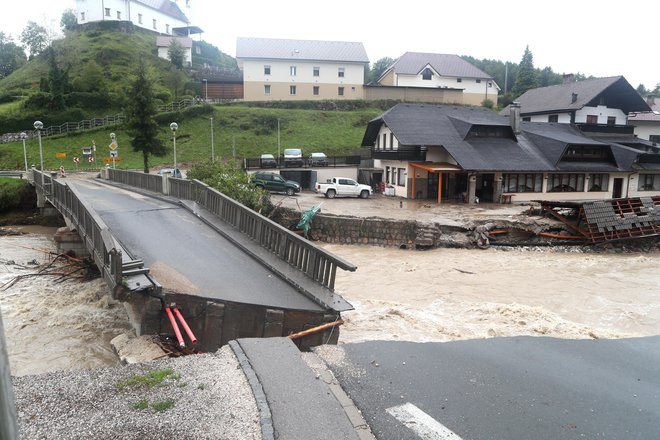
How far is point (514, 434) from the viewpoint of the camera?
22.7 ft

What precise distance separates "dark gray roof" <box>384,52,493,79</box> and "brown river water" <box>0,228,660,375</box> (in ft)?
176

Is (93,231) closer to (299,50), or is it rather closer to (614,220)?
(614,220)

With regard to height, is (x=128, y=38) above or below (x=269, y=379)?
above

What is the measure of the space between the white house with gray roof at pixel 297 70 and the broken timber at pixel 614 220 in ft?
157

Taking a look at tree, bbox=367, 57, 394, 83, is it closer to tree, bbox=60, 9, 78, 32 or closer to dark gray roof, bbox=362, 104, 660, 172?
dark gray roof, bbox=362, 104, 660, 172

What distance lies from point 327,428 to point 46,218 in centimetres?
3273

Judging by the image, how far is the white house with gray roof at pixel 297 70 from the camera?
230ft

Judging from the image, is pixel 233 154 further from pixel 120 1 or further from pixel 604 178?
pixel 120 1

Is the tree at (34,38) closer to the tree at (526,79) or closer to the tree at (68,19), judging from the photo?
the tree at (68,19)

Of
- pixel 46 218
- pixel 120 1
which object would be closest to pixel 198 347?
pixel 46 218

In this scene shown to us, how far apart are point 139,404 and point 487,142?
1533 inches

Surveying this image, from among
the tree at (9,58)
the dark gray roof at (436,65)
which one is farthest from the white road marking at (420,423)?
the tree at (9,58)

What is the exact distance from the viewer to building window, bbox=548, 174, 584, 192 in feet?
131

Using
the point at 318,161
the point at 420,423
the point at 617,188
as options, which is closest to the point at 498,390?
the point at 420,423
